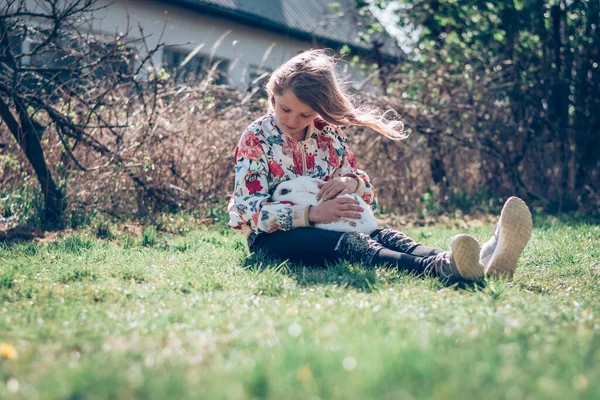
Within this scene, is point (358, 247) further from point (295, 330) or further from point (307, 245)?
point (295, 330)

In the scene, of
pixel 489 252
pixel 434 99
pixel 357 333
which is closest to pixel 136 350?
pixel 357 333

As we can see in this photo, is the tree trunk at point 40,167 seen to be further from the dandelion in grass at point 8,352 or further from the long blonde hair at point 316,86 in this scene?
the dandelion in grass at point 8,352

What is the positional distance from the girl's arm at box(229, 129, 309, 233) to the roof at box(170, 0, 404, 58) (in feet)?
27.8

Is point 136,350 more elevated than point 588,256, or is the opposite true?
point 136,350

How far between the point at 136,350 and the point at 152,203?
3993 mm

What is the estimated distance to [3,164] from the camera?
532cm

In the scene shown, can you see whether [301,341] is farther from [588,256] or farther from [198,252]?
[588,256]

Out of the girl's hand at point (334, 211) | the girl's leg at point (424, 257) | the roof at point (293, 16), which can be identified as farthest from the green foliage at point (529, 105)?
the roof at point (293, 16)

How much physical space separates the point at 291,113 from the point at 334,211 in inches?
25.6

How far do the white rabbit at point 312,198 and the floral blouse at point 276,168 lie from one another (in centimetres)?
7

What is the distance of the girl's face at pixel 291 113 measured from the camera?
3.65m

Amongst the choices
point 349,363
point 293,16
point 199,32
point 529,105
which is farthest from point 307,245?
point 293,16

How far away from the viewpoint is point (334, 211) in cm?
347

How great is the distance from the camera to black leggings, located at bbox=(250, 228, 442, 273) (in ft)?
10.8
